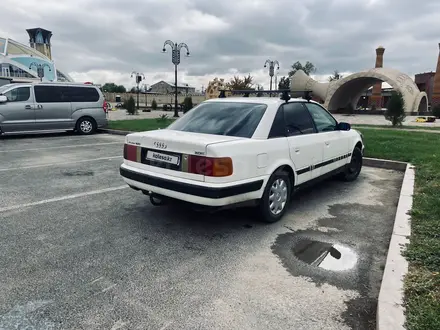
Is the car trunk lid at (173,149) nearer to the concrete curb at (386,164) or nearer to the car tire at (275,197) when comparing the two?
the car tire at (275,197)

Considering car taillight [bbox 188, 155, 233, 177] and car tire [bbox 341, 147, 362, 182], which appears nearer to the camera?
car taillight [bbox 188, 155, 233, 177]

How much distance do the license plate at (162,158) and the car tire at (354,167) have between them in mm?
3693

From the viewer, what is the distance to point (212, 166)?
3367 millimetres

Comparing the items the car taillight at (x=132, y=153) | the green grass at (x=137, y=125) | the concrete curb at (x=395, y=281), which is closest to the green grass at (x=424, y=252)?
the concrete curb at (x=395, y=281)

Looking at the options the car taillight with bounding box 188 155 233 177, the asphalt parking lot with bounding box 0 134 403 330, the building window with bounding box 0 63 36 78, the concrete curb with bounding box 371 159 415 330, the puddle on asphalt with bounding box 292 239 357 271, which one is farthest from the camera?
the building window with bounding box 0 63 36 78

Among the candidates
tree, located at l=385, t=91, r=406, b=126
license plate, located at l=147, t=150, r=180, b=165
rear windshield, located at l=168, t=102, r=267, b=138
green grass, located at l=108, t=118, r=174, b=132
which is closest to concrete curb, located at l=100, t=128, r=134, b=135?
green grass, located at l=108, t=118, r=174, b=132

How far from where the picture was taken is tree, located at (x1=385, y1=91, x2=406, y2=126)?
50.0 feet

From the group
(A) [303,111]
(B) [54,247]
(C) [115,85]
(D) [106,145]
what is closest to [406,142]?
(A) [303,111]

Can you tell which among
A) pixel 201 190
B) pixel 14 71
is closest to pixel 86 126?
pixel 201 190

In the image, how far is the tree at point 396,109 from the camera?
15250mm

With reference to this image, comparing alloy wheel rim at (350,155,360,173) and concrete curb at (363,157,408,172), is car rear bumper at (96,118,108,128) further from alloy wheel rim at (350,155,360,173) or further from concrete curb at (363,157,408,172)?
alloy wheel rim at (350,155,360,173)

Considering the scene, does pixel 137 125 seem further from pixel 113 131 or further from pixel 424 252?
pixel 424 252

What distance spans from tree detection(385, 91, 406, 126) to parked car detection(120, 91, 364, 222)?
1224 centimetres

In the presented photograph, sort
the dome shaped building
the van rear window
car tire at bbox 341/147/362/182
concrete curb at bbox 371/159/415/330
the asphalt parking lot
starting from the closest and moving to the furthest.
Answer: concrete curb at bbox 371/159/415/330 < the asphalt parking lot < car tire at bbox 341/147/362/182 < the van rear window < the dome shaped building
